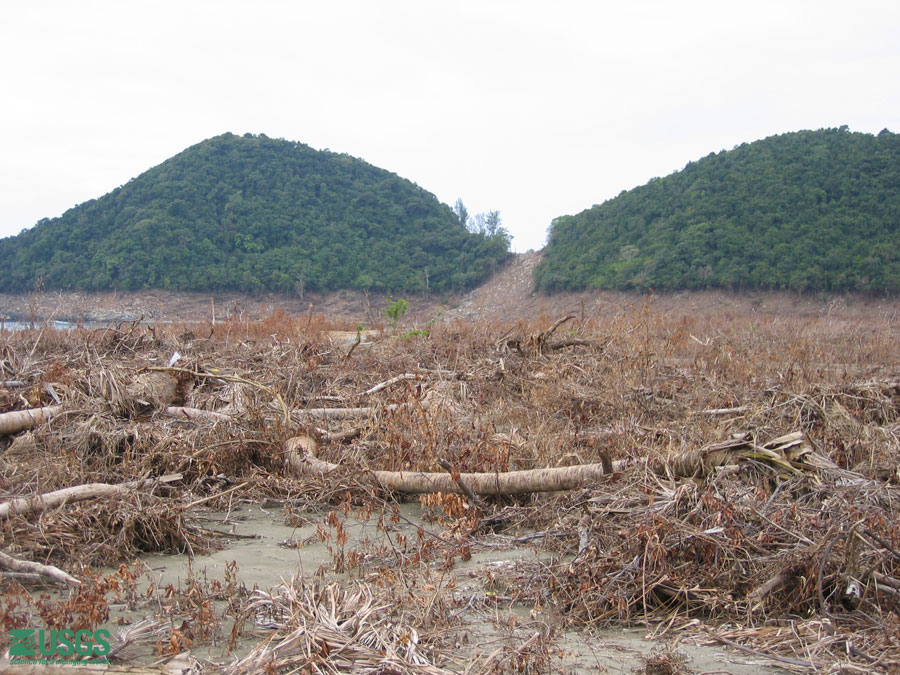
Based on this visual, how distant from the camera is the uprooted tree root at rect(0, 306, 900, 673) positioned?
248 centimetres

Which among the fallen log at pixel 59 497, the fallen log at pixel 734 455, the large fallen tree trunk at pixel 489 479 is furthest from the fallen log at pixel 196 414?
the fallen log at pixel 734 455

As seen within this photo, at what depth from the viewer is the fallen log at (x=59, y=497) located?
3311mm

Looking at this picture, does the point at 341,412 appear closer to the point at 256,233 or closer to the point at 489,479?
the point at 489,479

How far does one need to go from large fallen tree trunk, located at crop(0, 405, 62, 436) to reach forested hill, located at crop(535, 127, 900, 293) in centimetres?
2940

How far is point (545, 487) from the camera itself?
405 centimetres

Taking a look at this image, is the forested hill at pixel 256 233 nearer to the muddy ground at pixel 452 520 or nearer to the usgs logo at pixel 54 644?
the muddy ground at pixel 452 520

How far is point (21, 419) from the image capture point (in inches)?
199

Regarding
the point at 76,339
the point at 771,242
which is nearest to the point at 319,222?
the point at 771,242

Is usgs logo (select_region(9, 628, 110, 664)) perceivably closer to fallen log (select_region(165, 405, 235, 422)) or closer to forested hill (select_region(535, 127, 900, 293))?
fallen log (select_region(165, 405, 235, 422))

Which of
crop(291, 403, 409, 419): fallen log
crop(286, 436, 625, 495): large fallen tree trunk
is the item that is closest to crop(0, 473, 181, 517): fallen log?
crop(286, 436, 625, 495): large fallen tree trunk

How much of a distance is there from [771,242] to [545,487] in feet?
102

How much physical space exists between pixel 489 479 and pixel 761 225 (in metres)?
32.6

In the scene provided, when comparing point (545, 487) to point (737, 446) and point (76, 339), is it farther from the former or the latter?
point (76, 339)

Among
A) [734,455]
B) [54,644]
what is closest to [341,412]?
[734,455]
